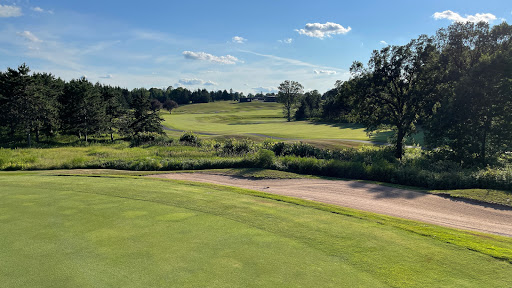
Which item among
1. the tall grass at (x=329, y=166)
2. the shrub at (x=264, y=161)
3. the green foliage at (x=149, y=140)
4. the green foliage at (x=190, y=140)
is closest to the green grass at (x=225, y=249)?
the tall grass at (x=329, y=166)

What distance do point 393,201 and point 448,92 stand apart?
59.2ft

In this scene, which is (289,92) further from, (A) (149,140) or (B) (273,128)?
(A) (149,140)

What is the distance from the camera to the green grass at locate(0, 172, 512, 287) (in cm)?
498

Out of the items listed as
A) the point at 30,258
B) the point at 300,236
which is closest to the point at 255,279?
the point at 300,236

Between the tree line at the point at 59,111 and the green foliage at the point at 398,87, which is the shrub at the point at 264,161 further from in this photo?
the tree line at the point at 59,111

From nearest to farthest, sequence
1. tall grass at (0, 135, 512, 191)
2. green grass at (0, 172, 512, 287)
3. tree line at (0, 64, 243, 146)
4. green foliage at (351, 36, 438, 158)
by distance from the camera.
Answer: green grass at (0, 172, 512, 287) → tall grass at (0, 135, 512, 191) → green foliage at (351, 36, 438, 158) → tree line at (0, 64, 243, 146)

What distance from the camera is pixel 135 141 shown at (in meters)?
42.8

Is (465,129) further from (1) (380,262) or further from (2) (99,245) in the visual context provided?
(2) (99,245)

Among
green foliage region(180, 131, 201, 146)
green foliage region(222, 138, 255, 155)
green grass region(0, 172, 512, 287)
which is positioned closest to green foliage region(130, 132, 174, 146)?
green foliage region(180, 131, 201, 146)

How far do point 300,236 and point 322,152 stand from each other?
1965cm

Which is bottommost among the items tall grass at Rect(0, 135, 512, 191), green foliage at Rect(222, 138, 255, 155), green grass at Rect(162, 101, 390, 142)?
tall grass at Rect(0, 135, 512, 191)

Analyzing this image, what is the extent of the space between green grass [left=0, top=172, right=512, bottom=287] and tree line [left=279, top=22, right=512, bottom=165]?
17779mm

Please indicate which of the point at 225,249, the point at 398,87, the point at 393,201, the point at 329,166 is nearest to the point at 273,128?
the point at 398,87

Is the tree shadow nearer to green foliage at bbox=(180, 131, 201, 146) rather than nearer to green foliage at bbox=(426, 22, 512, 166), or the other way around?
green foliage at bbox=(426, 22, 512, 166)
